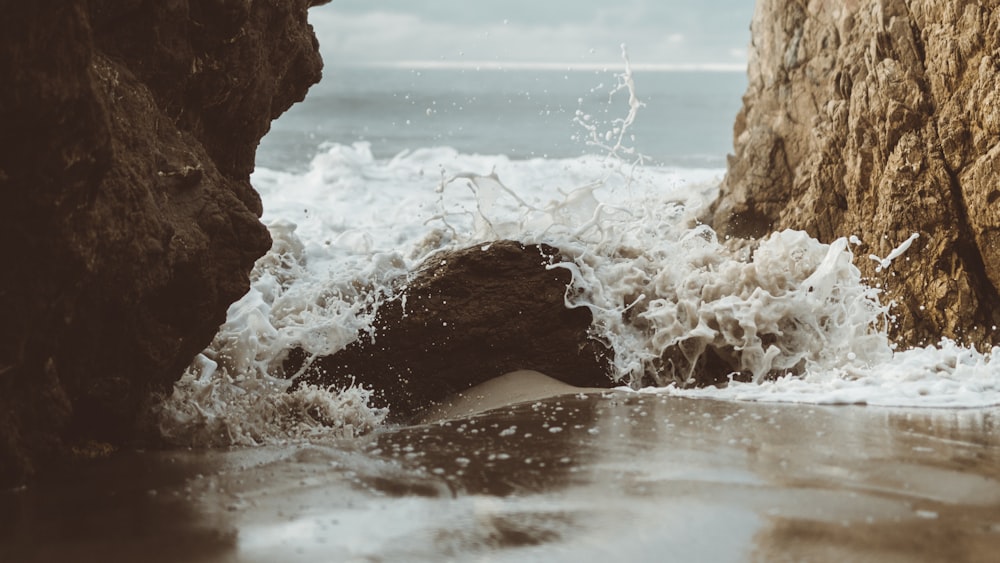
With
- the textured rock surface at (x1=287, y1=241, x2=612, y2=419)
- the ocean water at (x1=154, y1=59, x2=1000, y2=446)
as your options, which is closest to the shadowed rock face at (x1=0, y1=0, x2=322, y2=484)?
the ocean water at (x1=154, y1=59, x2=1000, y2=446)

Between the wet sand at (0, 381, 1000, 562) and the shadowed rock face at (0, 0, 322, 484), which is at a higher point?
the shadowed rock face at (0, 0, 322, 484)

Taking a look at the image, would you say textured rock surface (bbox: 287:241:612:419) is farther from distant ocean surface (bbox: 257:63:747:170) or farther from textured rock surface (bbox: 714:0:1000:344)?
distant ocean surface (bbox: 257:63:747:170)

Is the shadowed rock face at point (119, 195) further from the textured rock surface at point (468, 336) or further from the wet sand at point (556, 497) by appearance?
the textured rock surface at point (468, 336)

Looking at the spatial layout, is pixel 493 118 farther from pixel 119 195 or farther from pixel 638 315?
pixel 119 195

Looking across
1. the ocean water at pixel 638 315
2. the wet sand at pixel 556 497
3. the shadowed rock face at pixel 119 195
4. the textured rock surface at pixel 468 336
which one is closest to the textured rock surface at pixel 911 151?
the ocean water at pixel 638 315

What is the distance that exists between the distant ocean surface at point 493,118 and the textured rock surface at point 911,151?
269 inches

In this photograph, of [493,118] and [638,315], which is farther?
[493,118]

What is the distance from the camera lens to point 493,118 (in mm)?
29406

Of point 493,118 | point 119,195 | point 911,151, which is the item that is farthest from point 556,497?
point 493,118

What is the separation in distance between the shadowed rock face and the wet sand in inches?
12.7

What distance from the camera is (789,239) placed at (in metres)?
6.12

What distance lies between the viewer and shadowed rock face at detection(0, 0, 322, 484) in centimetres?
299

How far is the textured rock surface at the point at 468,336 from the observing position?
5418 mm

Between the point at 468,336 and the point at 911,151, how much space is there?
2648mm
